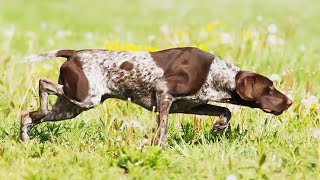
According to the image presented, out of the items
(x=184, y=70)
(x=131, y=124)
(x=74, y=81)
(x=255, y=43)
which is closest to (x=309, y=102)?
(x=184, y=70)

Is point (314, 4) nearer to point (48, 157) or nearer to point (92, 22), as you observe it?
point (92, 22)

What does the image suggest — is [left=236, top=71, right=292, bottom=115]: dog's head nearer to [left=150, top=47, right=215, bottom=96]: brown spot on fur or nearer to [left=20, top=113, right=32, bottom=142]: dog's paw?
[left=150, top=47, right=215, bottom=96]: brown spot on fur

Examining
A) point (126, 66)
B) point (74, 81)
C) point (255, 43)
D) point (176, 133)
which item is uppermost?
point (255, 43)

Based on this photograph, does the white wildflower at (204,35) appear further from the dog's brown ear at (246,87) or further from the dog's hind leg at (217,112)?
the dog's brown ear at (246,87)

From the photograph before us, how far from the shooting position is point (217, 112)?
688cm

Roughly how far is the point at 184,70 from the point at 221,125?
67 centimetres

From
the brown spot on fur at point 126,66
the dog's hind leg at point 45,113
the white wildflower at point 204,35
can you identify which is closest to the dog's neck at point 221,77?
the brown spot on fur at point 126,66

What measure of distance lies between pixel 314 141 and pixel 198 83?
114 centimetres

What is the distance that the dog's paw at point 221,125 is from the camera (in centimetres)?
678

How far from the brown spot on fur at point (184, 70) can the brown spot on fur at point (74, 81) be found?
0.64m

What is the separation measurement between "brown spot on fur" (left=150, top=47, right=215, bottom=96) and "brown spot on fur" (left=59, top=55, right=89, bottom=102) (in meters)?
0.64

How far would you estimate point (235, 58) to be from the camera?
9.78 metres

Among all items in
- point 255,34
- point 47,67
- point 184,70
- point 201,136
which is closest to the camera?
point 184,70

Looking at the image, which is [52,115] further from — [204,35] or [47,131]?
[204,35]
